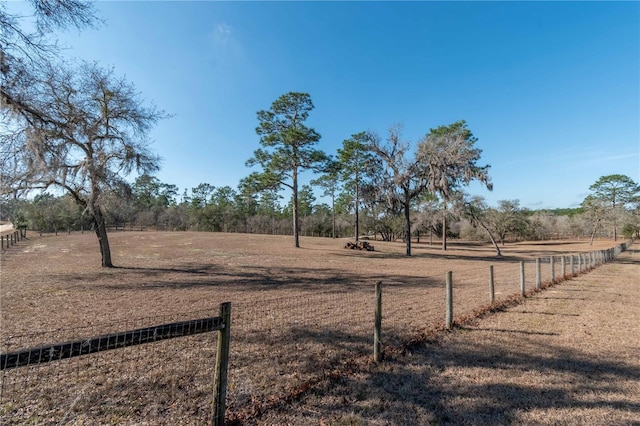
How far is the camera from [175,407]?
3.11m

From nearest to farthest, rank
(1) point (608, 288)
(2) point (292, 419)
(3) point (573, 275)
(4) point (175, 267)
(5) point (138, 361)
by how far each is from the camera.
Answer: (2) point (292, 419) → (5) point (138, 361) → (1) point (608, 288) → (3) point (573, 275) → (4) point (175, 267)

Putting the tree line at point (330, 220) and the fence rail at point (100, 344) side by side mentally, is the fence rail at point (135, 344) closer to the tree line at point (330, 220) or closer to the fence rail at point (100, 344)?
the fence rail at point (100, 344)

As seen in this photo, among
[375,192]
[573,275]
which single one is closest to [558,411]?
[573,275]

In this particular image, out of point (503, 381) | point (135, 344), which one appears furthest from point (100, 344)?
point (503, 381)

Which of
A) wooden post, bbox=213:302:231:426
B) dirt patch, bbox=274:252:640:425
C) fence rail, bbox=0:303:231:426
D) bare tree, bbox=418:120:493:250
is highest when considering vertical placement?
bare tree, bbox=418:120:493:250

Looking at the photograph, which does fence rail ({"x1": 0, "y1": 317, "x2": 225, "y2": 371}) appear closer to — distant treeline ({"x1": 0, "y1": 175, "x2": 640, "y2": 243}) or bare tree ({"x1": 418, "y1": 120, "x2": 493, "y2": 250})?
bare tree ({"x1": 418, "y1": 120, "x2": 493, "y2": 250})

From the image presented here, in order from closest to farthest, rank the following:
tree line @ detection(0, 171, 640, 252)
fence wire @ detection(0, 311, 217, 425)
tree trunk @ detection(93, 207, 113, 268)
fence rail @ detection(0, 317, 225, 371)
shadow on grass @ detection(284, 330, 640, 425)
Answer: fence rail @ detection(0, 317, 225, 371) < fence wire @ detection(0, 311, 217, 425) < shadow on grass @ detection(284, 330, 640, 425) < tree trunk @ detection(93, 207, 113, 268) < tree line @ detection(0, 171, 640, 252)

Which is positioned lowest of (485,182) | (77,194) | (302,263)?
(302,263)

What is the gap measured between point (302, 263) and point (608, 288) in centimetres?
1258

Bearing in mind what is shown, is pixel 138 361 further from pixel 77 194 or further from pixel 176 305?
pixel 77 194

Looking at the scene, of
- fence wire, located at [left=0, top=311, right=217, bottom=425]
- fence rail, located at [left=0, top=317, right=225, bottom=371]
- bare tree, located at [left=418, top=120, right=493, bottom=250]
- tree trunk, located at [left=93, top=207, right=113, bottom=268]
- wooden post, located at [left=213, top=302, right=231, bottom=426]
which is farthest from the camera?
bare tree, located at [left=418, top=120, right=493, bottom=250]

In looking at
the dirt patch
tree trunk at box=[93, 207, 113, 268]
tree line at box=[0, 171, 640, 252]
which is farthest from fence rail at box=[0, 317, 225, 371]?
tree line at box=[0, 171, 640, 252]

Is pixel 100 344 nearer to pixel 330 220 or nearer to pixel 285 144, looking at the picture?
pixel 285 144

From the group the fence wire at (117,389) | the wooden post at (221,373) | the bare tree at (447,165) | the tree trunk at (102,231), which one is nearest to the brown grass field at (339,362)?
the fence wire at (117,389)
